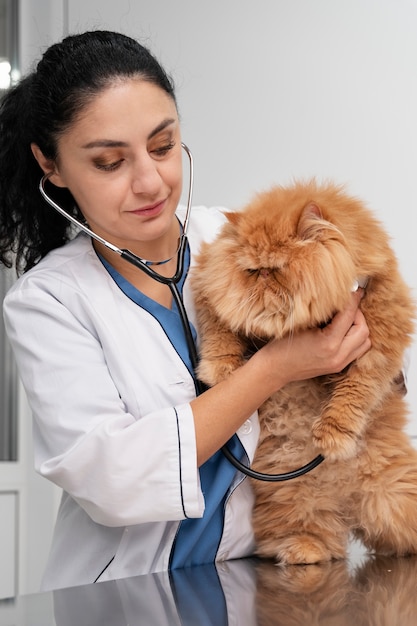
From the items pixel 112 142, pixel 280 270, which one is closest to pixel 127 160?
pixel 112 142

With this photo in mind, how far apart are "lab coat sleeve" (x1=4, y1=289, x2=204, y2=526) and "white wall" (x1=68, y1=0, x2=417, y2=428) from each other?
143 centimetres

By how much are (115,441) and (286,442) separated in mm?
405

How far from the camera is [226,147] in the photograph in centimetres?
294

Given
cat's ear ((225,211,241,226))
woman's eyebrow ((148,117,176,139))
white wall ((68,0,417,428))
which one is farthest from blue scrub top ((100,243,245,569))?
white wall ((68,0,417,428))

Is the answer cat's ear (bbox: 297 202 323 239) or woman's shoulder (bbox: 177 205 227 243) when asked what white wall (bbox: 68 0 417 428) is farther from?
cat's ear (bbox: 297 202 323 239)

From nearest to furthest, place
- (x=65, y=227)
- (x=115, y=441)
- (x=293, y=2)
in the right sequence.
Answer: (x=115, y=441), (x=65, y=227), (x=293, y=2)

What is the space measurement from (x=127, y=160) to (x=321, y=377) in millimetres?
589

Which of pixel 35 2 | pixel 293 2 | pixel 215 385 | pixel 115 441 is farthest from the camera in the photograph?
pixel 35 2

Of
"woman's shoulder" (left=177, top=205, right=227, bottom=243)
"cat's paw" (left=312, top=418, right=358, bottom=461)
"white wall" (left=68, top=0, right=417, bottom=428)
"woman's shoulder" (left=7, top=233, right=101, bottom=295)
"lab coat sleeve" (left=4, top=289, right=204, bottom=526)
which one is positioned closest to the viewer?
"lab coat sleeve" (left=4, top=289, right=204, bottom=526)

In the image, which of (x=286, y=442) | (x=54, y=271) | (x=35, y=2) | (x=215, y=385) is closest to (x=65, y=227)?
(x=54, y=271)

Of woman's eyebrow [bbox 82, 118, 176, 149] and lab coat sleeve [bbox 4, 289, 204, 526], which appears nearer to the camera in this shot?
lab coat sleeve [bbox 4, 289, 204, 526]

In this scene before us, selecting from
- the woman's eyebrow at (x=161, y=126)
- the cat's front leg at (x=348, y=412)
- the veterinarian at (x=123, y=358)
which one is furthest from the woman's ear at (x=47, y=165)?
the cat's front leg at (x=348, y=412)

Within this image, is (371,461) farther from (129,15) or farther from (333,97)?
(129,15)

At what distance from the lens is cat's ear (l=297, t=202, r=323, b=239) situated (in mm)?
1523
